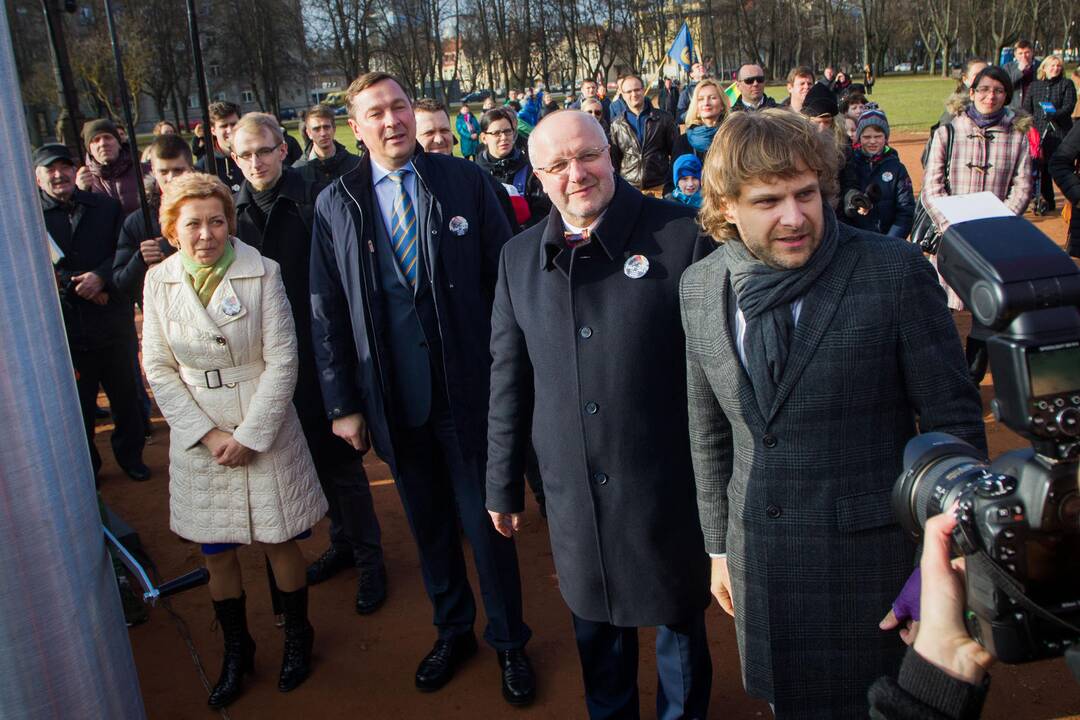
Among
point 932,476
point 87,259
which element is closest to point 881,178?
point 932,476

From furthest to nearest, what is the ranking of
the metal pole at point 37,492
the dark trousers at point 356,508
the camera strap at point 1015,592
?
the dark trousers at point 356,508 < the metal pole at point 37,492 < the camera strap at point 1015,592

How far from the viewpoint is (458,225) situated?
3.35 metres

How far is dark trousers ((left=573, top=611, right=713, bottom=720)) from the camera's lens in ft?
9.09

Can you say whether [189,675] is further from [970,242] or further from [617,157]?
[617,157]

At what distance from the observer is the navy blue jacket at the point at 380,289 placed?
3.32 m

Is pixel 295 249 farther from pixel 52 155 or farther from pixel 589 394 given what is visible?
pixel 52 155

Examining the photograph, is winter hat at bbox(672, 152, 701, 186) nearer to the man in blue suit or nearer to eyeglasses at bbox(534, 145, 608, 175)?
the man in blue suit

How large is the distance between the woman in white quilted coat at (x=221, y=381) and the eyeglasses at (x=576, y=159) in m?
1.39

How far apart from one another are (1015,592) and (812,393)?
0.90m

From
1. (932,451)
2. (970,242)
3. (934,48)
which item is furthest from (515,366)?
(934,48)

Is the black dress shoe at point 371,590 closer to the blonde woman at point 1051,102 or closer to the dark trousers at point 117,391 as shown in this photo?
A: the dark trousers at point 117,391

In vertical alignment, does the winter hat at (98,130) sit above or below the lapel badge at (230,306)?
above

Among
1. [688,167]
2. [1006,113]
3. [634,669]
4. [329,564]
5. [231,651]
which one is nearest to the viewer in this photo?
[634,669]

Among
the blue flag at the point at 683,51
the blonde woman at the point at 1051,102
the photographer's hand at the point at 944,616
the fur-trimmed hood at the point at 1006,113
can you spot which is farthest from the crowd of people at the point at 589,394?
the blue flag at the point at 683,51
